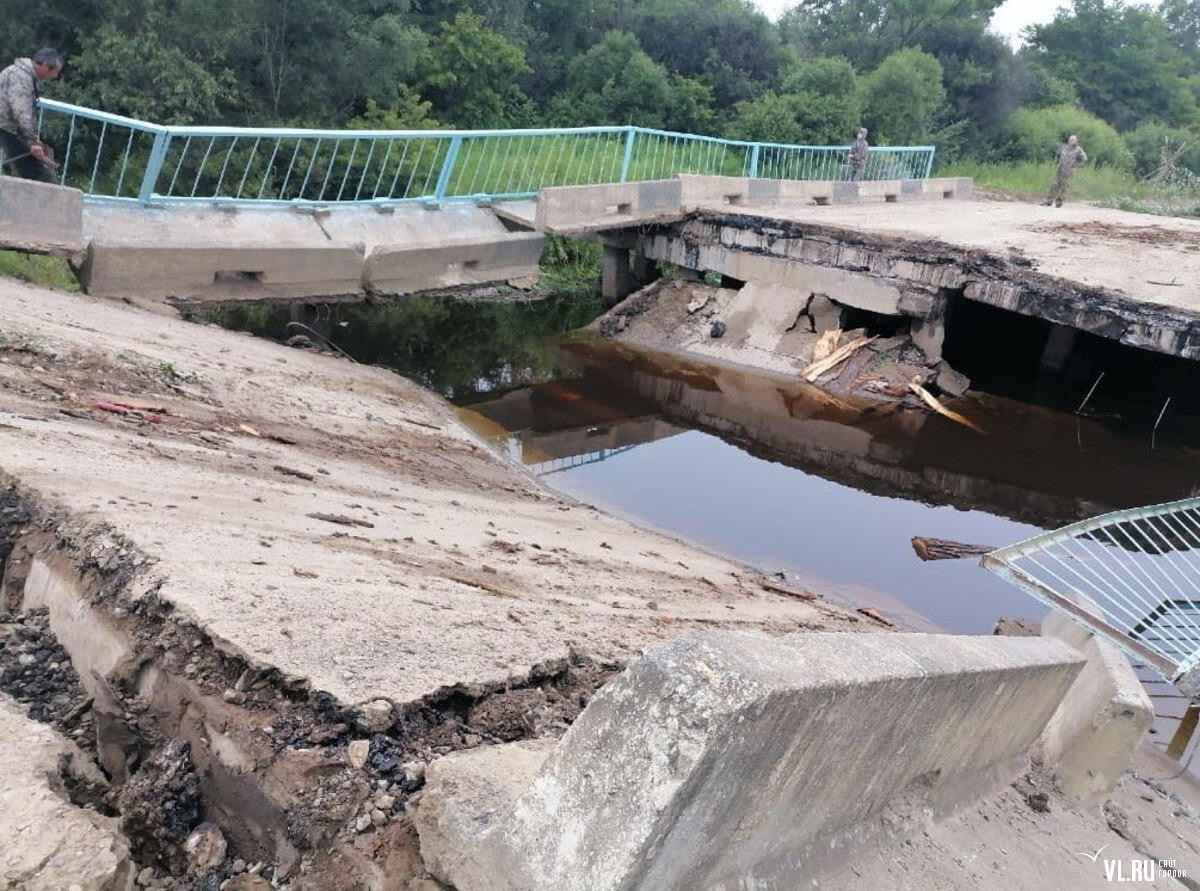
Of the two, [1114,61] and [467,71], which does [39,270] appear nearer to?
[467,71]

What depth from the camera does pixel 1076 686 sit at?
4570 mm

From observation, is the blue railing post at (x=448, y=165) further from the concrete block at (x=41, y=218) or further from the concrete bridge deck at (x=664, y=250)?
the concrete block at (x=41, y=218)

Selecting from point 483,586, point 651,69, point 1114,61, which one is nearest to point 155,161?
point 483,586

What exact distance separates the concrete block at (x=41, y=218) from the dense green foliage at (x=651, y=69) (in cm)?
804

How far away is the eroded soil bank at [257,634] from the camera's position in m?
2.32

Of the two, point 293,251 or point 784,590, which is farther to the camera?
point 293,251

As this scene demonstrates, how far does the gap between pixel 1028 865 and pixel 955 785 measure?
39cm

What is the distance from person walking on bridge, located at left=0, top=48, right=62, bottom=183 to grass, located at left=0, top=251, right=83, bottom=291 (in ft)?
2.46

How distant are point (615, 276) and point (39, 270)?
9241mm

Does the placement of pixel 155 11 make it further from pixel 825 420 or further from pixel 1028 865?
pixel 1028 865

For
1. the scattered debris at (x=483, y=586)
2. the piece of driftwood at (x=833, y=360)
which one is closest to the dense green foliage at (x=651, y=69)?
the piece of driftwood at (x=833, y=360)

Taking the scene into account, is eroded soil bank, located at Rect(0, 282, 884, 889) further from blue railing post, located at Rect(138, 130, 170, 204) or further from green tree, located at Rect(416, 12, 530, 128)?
green tree, located at Rect(416, 12, 530, 128)

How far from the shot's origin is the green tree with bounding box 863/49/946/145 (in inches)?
1185

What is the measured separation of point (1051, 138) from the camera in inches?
1385
